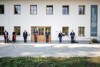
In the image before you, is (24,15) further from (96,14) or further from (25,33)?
(96,14)

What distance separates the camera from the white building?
33.9 metres

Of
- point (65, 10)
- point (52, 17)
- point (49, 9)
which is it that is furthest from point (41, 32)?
point (65, 10)

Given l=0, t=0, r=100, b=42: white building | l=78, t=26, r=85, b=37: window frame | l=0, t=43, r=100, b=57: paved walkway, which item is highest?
l=0, t=0, r=100, b=42: white building

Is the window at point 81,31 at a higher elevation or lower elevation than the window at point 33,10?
lower

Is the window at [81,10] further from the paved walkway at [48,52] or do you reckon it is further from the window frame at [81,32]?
the paved walkway at [48,52]

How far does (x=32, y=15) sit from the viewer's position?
112ft

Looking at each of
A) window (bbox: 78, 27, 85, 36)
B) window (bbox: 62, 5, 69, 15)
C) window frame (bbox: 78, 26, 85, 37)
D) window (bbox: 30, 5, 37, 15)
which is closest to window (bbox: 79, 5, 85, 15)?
window (bbox: 62, 5, 69, 15)

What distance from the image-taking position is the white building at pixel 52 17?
33.9 metres

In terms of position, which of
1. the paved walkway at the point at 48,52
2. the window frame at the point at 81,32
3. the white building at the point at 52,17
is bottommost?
the paved walkway at the point at 48,52

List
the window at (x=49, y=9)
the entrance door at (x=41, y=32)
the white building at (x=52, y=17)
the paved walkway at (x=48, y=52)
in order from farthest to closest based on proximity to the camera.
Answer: the window at (x=49, y=9) < the entrance door at (x=41, y=32) < the white building at (x=52, y=17) < the paved walkway at (x=48, y=52)

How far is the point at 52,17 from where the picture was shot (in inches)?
1337

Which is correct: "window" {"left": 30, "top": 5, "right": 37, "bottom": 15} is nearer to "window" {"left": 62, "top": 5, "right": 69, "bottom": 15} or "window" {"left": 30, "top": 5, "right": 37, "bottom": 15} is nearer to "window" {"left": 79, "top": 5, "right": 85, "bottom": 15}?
"window" {"left": 62, "top": 5, "right": 69, "bottom": 15}

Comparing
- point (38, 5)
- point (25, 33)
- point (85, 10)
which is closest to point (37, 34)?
point (25, 33)

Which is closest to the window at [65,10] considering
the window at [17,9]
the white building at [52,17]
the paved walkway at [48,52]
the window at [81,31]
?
the white building at [52,17]
